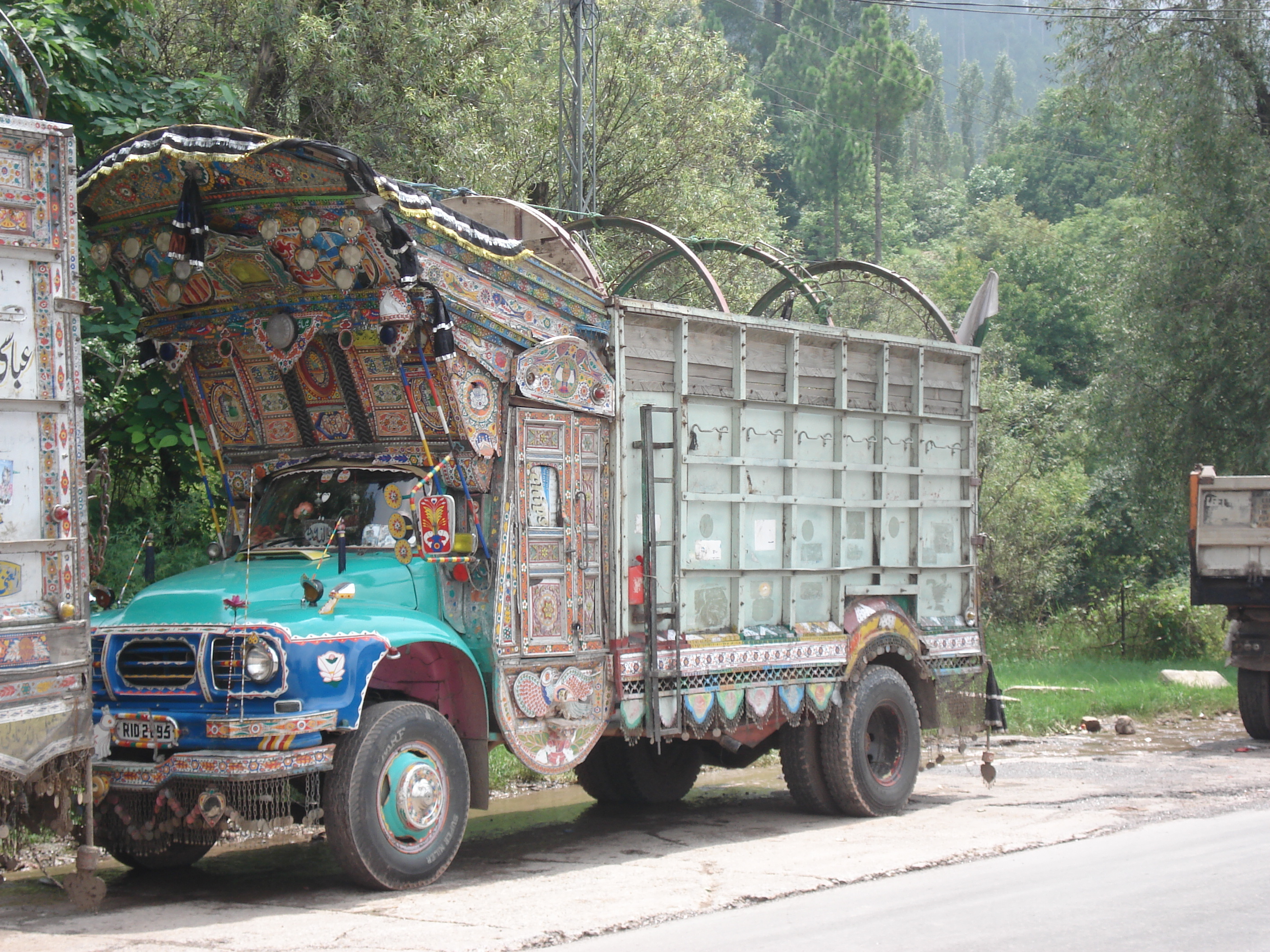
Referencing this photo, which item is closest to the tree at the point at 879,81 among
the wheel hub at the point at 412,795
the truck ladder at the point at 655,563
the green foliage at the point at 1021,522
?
the green foliage at the point at 1021,522

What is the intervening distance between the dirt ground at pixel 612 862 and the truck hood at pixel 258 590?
143cm

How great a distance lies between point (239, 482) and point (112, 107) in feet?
13.5

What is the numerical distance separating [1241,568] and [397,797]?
10.8 meters

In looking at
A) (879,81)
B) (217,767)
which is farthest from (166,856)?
(879,81)

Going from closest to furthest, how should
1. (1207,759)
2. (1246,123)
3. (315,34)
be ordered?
(1207,759) < (315,34) < (1246,123)

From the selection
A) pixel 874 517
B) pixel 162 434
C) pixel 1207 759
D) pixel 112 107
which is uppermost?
pixel 112 107

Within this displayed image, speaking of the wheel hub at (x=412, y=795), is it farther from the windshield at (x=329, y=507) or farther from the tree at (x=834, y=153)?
the tree at (x=834, y=153)

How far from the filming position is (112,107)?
11.6 m

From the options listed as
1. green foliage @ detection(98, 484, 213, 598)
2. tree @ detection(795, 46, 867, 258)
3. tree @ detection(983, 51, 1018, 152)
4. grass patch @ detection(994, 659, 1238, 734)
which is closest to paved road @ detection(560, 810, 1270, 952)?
green foliage @ detection(98, 484, 213, 598)

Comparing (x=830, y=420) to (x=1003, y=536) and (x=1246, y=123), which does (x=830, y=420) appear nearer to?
(x=1246, y=123)

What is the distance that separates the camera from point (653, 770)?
1116 centimetres

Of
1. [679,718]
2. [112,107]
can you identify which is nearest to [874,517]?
[679,718]

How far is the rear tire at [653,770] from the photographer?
36.1ft

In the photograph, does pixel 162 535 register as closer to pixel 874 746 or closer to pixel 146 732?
pixel 146 732
